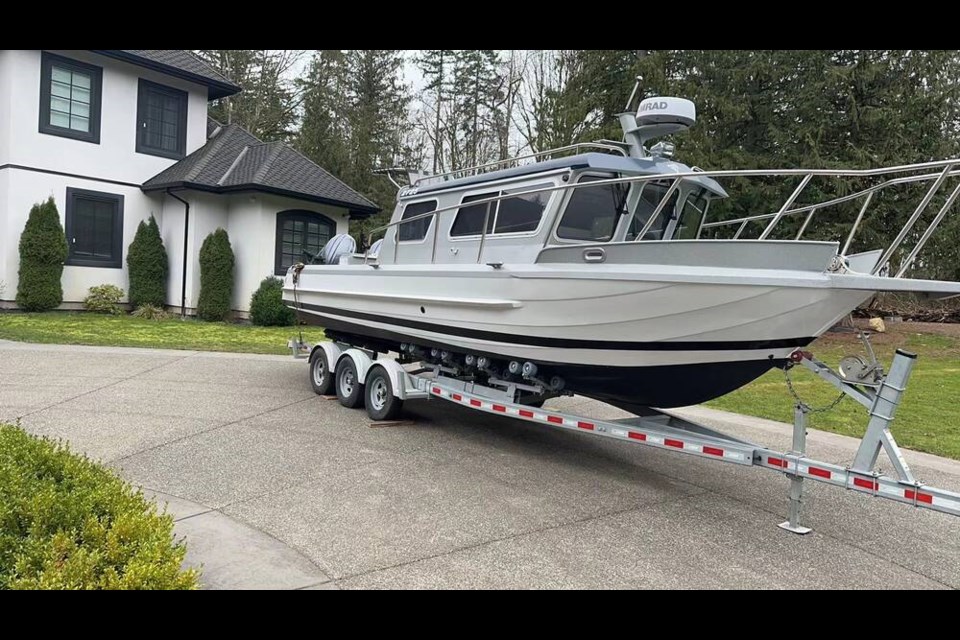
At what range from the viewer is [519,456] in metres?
7.03

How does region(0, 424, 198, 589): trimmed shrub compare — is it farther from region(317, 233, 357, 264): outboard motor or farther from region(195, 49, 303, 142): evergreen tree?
region(195, 49, 303, 142): evergreen tree

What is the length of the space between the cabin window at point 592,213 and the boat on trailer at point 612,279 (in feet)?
0.04

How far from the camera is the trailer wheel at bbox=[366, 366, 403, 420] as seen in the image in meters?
7.96

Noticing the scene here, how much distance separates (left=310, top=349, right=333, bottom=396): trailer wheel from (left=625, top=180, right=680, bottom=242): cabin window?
15.9 feet

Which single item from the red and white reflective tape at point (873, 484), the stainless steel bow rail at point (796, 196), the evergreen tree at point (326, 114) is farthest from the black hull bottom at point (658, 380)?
the evergreen tree at point (326, 114)

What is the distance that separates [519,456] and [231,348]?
8.77 m

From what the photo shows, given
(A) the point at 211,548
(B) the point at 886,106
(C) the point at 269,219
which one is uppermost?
(B) the point at 886,106

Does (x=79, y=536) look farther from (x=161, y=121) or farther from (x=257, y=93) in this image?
(x=257, y=93)

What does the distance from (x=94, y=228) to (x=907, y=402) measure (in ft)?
60.8

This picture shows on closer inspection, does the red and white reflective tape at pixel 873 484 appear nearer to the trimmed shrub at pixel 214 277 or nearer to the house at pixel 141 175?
the house at pixel 141 175
